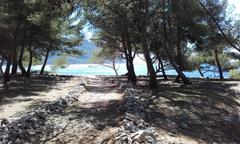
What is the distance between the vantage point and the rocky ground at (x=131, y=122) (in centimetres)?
1450

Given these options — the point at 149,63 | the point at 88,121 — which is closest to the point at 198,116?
the point at 88,121

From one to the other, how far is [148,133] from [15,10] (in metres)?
22.4

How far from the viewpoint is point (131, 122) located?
15.7m

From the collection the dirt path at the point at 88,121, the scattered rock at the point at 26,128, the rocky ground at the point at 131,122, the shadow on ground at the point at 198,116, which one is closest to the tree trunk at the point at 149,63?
the shadow on ground at the point at 198,116

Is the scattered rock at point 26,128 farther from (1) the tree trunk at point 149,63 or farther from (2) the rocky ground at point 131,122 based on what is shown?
(1) the tree trunk at point 149,63

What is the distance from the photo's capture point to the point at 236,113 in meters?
23.8

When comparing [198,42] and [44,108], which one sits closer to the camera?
[44,108]

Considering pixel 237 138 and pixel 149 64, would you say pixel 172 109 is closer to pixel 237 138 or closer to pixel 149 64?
pixel 237 138

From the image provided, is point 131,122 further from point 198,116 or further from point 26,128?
point 198,116

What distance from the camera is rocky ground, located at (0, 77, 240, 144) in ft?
47.6

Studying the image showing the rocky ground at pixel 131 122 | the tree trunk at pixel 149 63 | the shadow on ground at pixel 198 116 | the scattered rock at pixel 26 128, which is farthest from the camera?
the tree trunk at pixel 149 63

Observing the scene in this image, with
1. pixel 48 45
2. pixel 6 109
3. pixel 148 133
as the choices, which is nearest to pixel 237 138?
pixel 148 133

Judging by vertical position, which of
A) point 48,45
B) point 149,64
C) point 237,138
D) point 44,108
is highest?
point 48,45

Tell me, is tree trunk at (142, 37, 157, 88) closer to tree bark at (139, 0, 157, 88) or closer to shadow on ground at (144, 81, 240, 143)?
tree bark at (139, 0, 157, 88)
